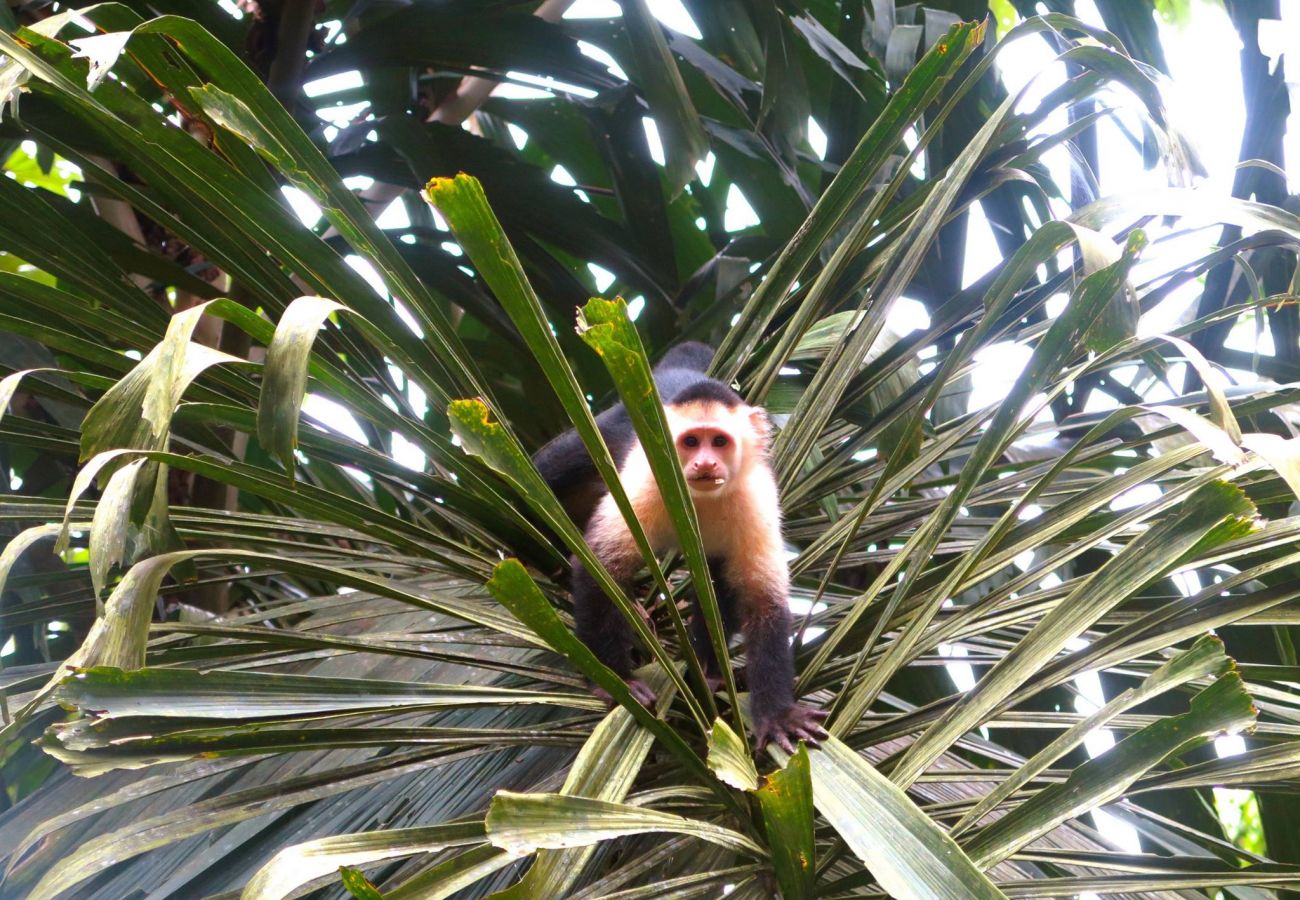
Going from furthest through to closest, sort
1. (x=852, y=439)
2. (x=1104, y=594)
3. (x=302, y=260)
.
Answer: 1. (x=852, y=439)
2. (x=302, y=260)
3. (x=1104, y=594)

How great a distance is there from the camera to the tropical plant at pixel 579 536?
128 centimetres

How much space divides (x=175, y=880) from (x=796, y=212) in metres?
2.41

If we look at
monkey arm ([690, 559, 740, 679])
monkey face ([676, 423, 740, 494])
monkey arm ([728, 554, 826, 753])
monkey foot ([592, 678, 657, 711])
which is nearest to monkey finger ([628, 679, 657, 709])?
monkey foot ([592, 678, 657, 711])

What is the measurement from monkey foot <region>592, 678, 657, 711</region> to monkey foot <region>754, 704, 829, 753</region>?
0.17 metres

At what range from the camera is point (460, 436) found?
122 centimetres

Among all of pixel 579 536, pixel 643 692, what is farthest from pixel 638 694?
pixel 579 536

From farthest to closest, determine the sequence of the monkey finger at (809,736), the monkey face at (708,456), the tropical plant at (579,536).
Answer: the monkey face at (708,456), the monkey finger at (809,736), the tropical plant at (579,536)

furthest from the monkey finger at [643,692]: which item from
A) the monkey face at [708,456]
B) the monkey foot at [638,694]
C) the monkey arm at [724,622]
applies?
the monkey face at [708,456]

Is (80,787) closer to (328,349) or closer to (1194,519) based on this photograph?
(328,349)

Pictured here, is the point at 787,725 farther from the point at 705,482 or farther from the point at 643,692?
the point at 705,482

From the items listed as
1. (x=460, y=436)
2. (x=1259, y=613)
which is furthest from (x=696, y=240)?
(x=460, y=436)

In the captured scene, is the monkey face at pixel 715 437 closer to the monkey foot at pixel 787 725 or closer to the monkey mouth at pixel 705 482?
the monkey mouth at pixel 705 482

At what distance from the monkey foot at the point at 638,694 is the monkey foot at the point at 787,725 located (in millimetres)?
174

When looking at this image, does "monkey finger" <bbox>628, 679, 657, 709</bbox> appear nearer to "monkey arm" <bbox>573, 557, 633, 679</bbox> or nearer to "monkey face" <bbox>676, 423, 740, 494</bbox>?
"monkey arm" <bbox>573, 557, 633, 679</bbox>
